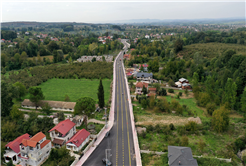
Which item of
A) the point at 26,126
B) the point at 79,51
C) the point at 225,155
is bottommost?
the point at 225,155

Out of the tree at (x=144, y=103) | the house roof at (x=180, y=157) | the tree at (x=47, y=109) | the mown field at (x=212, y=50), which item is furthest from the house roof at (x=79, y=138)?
the mown field at (x=212, y=50)

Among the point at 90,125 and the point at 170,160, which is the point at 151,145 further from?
the point at 90,125

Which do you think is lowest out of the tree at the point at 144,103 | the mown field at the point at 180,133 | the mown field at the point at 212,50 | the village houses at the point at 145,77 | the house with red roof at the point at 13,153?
the mown field at the point at 180,133

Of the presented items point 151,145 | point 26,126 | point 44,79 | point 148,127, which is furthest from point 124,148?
point 44,79

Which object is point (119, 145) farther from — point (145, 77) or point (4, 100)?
point (145, 77)

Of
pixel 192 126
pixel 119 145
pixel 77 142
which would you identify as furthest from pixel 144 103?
pixel 77 142

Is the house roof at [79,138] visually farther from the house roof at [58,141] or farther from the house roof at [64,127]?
the house roof at [64,127]

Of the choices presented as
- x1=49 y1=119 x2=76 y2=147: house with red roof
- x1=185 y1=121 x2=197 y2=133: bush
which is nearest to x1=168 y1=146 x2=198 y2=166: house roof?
x1=185 y1=121 x2=197 y2=133: bush
